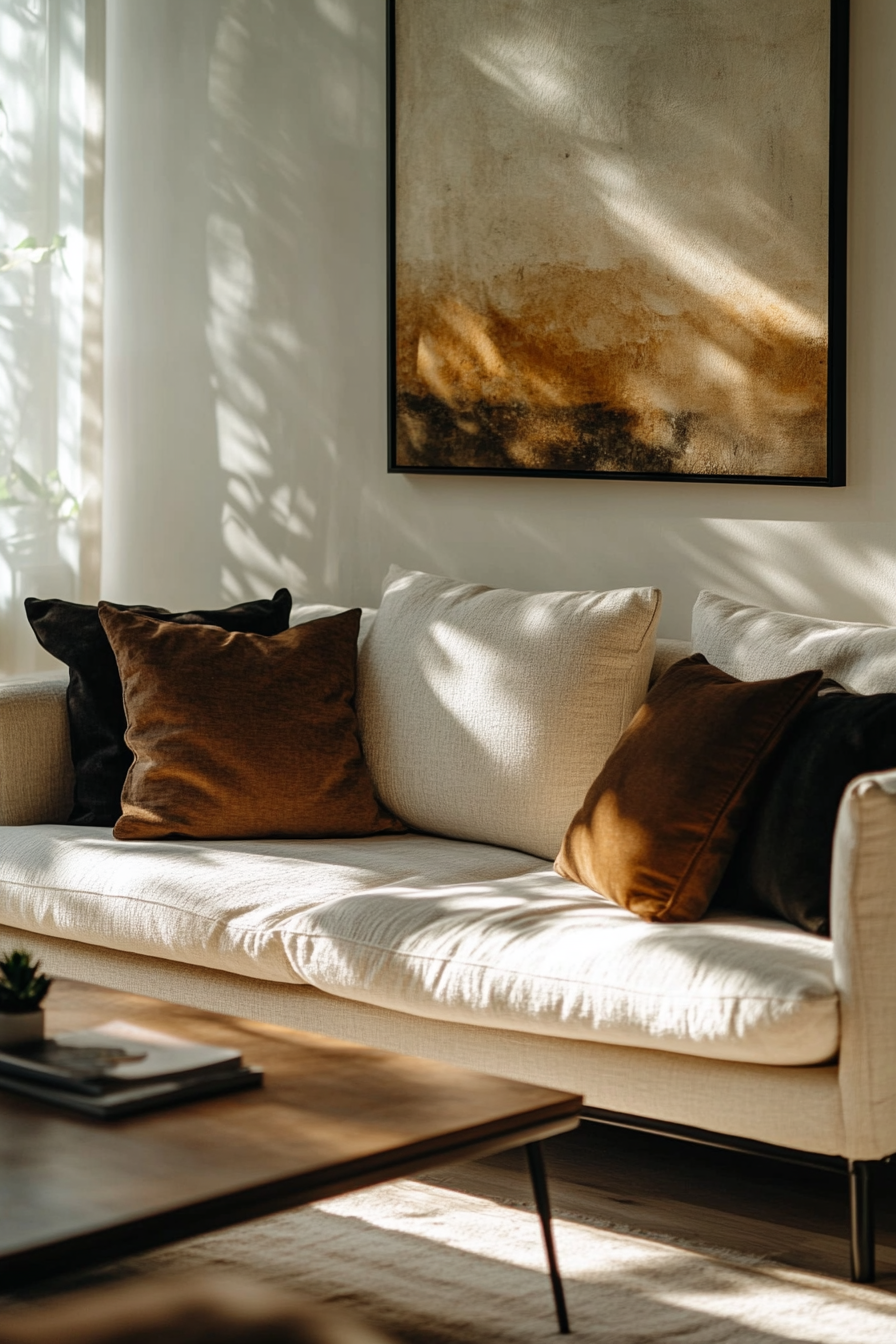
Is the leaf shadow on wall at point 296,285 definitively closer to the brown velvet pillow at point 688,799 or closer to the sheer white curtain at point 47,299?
the sheer white curtain at point 47,299

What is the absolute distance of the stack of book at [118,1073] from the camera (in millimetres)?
1885

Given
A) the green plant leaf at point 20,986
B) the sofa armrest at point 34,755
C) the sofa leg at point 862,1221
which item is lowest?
the sofa leg at point 862,1221

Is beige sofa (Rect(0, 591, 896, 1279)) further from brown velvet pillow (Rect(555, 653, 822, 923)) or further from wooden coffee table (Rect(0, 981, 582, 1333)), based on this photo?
wooden coffee table (Rect(0, 981, 582, 1333))

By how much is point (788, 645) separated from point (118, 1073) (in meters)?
1.55

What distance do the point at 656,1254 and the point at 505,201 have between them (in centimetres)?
235

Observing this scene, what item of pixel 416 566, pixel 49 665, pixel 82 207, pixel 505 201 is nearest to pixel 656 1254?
pixel 416 566

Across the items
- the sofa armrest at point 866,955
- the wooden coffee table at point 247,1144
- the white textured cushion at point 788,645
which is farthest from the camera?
the white textured cushion at point 788,645

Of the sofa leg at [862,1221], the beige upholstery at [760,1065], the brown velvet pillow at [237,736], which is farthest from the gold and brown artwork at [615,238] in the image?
the sofa leg at [862,1221]

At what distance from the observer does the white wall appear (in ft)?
11.9

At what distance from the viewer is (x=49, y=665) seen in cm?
466

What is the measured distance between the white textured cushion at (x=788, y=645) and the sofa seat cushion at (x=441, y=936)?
1.62 ft

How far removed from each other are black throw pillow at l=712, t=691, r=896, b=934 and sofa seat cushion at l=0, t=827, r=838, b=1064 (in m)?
0.05

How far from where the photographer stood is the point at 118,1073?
1.92m

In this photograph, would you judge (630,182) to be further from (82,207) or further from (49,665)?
(49,665)
